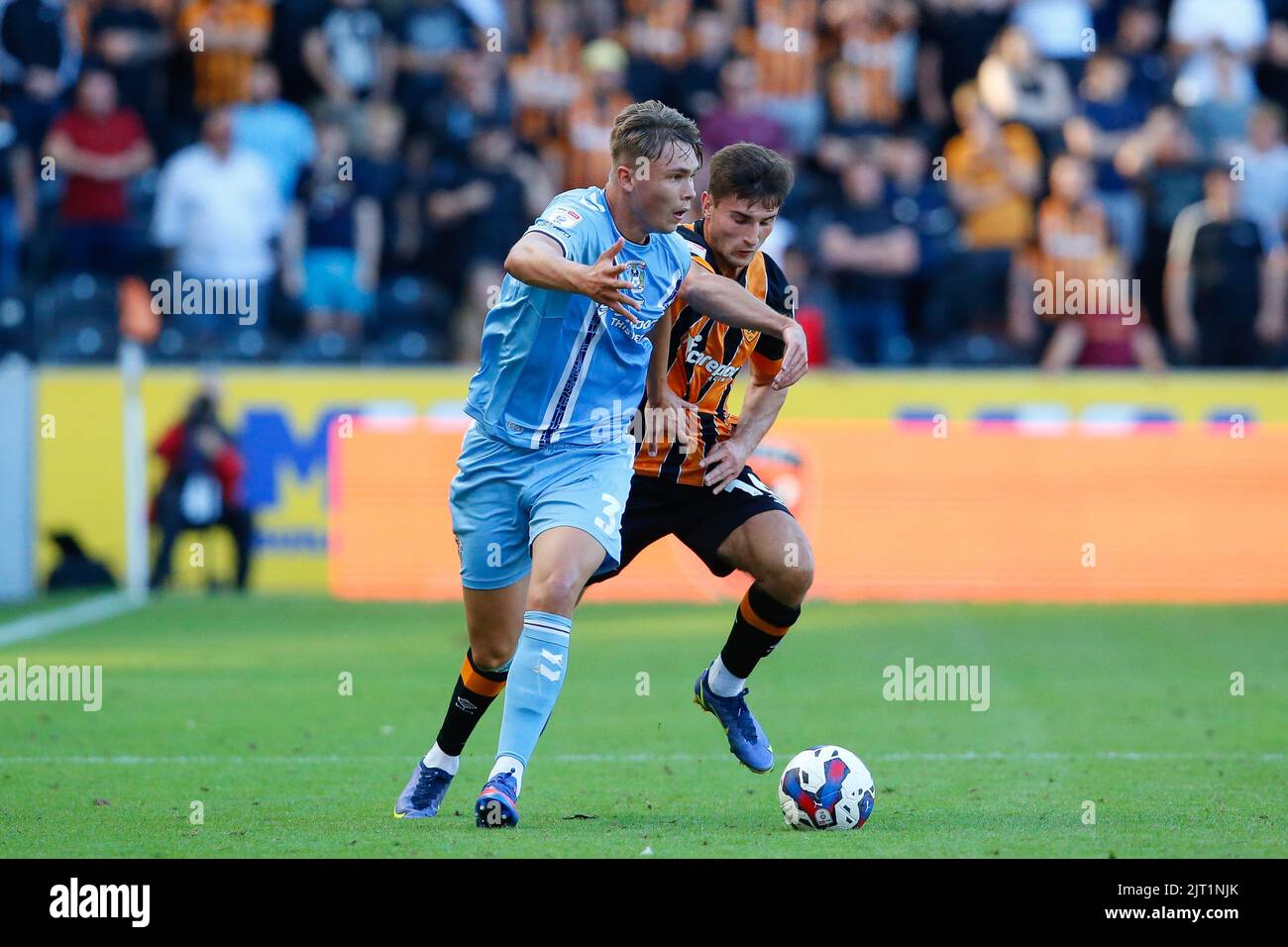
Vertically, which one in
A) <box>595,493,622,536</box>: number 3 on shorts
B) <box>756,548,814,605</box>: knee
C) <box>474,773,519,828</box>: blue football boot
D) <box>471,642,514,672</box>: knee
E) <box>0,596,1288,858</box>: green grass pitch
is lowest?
<box>0,596,1288,858</box>: green grass pitch

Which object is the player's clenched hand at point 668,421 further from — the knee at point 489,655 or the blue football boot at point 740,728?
the knee at point 489,655

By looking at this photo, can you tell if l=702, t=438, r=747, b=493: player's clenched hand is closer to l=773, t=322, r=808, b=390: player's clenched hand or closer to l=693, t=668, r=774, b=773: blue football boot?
l=773, t=322, r=808, b=390: player's clenched hand

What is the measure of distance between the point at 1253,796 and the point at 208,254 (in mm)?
11454

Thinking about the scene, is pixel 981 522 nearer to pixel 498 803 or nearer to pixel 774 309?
pixel 774 309

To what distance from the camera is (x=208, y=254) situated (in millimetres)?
16562

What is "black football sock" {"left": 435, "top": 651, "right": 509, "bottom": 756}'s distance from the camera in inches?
277

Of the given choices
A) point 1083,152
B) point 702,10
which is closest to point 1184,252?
point 1083,152

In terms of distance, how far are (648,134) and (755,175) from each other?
0.70 metres

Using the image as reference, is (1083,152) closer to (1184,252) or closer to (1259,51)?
(1184,252)

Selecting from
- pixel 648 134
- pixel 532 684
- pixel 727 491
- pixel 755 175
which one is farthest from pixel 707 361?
pixel 532 684

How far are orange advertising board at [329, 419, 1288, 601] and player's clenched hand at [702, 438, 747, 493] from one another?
312 inches

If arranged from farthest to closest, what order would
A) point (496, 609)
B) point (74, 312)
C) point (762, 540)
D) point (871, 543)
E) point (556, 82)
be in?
point (556, 82) → point (74, 312) → point (871, 543) → point (762, 540) → point (496, 609)

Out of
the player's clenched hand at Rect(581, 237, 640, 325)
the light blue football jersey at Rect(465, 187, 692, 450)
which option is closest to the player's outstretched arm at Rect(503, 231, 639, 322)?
the player's clenched hand at Rect(581, 237, 640, 325)

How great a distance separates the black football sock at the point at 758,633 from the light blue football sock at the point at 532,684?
1.34 meters
